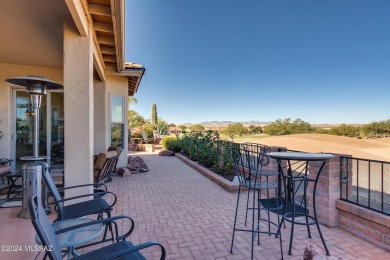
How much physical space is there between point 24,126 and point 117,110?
8.25 ft

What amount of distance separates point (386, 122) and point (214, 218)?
32806 millimetres

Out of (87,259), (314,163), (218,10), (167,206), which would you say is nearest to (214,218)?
(167,206)

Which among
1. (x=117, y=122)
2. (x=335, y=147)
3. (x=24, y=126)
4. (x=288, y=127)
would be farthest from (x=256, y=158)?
(x=288, y=127)

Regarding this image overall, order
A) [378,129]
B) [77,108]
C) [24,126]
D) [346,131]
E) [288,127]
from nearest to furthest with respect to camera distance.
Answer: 1. [77,108]
2. [24,126]
3. [346,131]
4. [378,129]
5. [288,127]

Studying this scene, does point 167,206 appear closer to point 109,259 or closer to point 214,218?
point 214,218

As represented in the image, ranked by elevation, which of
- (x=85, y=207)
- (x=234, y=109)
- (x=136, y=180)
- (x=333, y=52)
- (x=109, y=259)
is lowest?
(x=136, y=180)

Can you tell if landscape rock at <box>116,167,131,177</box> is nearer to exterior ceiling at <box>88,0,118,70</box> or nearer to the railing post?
exterior ceiling at <box>88,0,118,70</box>

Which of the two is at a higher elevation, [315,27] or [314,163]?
[315,27]

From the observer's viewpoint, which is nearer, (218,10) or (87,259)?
(87,259)

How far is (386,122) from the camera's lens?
27.3 metres

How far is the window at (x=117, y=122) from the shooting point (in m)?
7.41

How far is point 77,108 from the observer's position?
11.5 feet

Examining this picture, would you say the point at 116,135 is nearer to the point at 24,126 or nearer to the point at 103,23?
the point at 24,126

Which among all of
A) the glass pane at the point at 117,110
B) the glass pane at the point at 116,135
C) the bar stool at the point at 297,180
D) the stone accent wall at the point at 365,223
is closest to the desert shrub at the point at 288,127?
the glass pane at the point at 116,135
